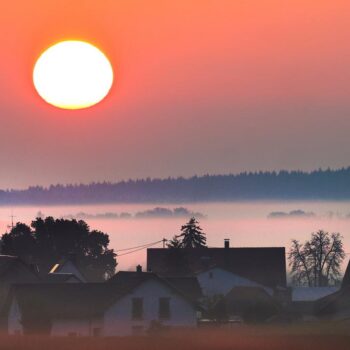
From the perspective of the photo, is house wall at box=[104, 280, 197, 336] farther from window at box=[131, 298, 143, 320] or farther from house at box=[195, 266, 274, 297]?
house at box=[195, 266, 274, 297]

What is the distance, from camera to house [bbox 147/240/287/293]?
388 feet

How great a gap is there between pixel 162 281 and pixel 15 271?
58.4ft

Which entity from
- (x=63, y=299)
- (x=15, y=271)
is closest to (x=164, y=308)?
(x=63, y=299)

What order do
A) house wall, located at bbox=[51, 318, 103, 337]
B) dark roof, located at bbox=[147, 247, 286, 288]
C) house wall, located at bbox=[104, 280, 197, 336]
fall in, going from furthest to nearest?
dark roof, located at bbox=[147, 247, 286, 288] < house wall, located at bbox=[104, 280, 197, 336] < house wall, located at bbox=[51, 318, 103, 337]

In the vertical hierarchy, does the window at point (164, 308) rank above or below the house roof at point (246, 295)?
below

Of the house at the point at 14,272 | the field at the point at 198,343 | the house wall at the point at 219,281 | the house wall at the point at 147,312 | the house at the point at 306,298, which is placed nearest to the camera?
the field at the point at 198,343

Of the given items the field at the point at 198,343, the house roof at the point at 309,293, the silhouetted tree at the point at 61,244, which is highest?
the silhouetted tree at the point at 61,244

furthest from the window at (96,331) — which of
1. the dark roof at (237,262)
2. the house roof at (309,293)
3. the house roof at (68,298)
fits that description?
the dark roof at (237,262)

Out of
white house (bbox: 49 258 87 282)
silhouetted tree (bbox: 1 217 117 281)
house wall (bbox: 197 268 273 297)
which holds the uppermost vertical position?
silhouetted tree (bbox: 1 217 117 281)

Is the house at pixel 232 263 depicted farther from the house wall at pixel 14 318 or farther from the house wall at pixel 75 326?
the house wall at pixel 14 318

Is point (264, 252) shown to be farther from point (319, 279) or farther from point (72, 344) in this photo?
point (72, 344)

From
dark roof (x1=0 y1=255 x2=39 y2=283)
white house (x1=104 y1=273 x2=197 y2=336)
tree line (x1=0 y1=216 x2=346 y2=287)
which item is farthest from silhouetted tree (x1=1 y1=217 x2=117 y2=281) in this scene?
white house (x1=104 y1=273 x2=197 y2=336)

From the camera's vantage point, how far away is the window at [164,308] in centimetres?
7581

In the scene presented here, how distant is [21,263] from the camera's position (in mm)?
90500
